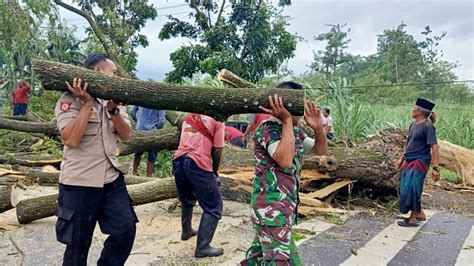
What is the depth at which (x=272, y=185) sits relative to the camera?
283 centimetres

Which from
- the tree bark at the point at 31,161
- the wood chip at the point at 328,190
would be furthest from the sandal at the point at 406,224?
the tree bark at the point at 31,161

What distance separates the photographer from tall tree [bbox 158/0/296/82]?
508 inches

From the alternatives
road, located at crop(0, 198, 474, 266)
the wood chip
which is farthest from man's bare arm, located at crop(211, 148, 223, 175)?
the wood chip

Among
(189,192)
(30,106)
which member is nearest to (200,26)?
(30,106)

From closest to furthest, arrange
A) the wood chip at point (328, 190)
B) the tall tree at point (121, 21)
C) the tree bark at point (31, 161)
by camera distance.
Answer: the wood chip at point (328, 190) < the tree bark at point (31, 161) < the tall tree at point (121, 21)

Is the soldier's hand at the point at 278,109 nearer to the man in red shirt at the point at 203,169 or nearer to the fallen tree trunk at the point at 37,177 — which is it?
the man in red shirt at the point at 203,169

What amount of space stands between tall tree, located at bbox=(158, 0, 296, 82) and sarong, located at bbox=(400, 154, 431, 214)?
25.9 ft

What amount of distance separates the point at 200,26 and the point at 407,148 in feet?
33.9

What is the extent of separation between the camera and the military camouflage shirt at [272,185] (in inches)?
110

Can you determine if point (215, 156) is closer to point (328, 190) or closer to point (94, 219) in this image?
point (94, 219)

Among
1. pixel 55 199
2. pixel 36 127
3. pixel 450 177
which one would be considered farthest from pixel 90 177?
pixel 450 177

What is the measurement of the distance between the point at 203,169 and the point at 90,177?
4.73 feet

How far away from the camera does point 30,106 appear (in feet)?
45.6

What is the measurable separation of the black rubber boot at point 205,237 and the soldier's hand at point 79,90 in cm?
173
